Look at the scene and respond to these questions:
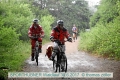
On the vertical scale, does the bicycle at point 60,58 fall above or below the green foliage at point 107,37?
below

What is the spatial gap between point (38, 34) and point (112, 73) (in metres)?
4.28

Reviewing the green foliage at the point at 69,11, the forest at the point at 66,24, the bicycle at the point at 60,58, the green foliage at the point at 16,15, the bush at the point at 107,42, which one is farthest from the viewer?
the green foliage at the point at 69,11

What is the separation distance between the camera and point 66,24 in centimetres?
4216

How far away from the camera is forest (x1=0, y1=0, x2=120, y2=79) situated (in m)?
8.57

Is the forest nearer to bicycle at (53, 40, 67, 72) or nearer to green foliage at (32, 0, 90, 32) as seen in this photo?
green foliage at (32, 0, 90, 32)

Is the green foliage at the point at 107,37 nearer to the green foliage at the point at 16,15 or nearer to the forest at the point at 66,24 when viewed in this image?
the forest at the point at 66,24

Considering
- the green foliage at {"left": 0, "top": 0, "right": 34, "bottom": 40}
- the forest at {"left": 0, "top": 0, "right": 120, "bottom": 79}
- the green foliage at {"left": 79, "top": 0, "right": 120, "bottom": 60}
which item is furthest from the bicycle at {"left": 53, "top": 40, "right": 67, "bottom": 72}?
the green foliage at {"left": 0, "top": 0, "right": 34, "bottom": 40}

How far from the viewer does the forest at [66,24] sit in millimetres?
8570

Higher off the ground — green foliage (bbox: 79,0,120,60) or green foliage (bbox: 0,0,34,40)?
green foliage (bbox: 0,0,34,40)

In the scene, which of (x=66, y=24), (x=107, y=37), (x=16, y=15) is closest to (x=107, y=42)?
(x=107, y=37)

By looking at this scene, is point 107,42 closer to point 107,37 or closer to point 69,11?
point 107,37

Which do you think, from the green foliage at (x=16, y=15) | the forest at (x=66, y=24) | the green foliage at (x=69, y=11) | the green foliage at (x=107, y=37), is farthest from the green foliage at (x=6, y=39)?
the green foliage at (x=69, y=11)

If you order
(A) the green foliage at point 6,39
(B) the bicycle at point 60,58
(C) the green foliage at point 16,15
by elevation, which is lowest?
(B) the bicycle at point 60,58

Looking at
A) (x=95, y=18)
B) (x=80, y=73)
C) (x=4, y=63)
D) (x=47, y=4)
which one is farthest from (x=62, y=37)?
(x=47, y=4)
